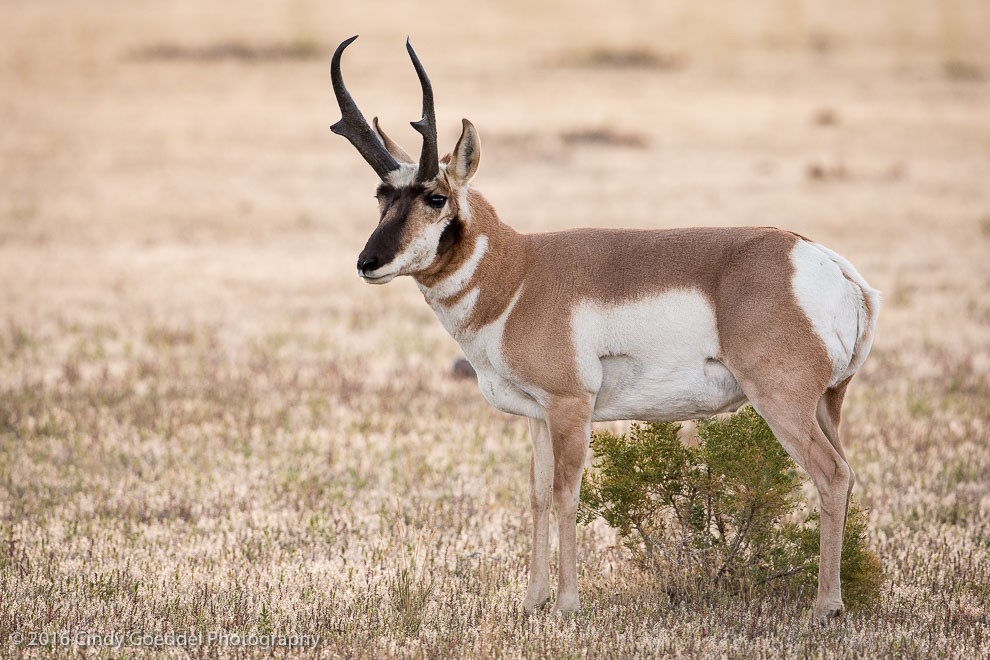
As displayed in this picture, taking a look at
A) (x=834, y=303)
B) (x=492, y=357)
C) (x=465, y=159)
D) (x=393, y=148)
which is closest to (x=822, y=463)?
(x=834, y=303)

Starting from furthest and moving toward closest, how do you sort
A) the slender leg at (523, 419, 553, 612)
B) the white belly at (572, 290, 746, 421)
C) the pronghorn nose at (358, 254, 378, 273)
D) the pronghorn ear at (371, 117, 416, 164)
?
the slender leg at (523, 419, 553, 612)
the pronghorn ear at (371, 117, 416, 164)
the white belly at (572, 290, 746, 421)
the pronghorn nose at (358, 254, 378, 273)

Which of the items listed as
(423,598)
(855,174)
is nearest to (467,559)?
(423,598)

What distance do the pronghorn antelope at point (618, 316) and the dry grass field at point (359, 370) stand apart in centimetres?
92

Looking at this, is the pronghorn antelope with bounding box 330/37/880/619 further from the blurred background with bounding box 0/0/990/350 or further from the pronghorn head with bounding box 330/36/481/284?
the blurred background with bounding box 0/0/990/350

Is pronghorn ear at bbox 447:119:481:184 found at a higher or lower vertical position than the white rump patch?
higher

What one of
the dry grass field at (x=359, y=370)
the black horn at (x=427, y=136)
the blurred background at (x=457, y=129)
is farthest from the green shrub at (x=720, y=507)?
the blurred background at (x=457, y=129)

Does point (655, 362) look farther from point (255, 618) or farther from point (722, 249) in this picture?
point (255, 618)

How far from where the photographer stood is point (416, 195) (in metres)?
6.35

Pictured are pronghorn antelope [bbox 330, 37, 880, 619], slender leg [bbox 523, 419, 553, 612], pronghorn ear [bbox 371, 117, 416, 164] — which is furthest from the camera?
slender leg [bbox 523, 419, 553, 612]

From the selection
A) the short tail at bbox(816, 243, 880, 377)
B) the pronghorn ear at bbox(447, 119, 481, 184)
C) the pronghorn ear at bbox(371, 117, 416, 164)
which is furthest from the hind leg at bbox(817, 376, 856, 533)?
the pronghorn ear at bbox(371, 117, 416, 164)

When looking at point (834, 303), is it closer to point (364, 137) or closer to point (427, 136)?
point (427, 136)

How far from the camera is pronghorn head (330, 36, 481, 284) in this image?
6.21m

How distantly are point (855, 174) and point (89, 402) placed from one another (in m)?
23.5

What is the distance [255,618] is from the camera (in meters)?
6.50
